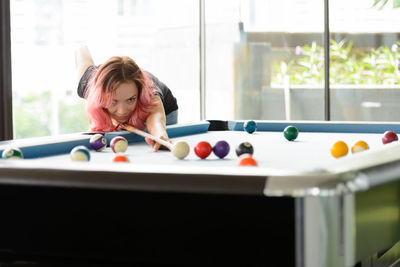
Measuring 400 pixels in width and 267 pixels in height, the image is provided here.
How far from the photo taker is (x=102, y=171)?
1.47 m

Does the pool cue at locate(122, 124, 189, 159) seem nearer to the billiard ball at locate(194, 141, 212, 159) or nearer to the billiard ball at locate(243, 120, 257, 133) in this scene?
the billiard ball at locate(194, 141, 212, 159)

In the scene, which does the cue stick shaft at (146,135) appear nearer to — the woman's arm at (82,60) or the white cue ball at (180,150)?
the white cue ball at (180,150)

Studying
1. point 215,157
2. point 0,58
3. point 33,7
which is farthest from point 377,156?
point 33,7

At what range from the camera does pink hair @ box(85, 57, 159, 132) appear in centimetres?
281

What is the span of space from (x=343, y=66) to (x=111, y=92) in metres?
2.98

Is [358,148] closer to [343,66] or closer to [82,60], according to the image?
[82,60]

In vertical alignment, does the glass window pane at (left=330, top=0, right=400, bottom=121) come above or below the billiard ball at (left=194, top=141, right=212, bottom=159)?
above

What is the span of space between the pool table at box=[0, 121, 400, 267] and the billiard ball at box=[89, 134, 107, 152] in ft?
2.44

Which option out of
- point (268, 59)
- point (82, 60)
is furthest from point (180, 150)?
point (268, 59)

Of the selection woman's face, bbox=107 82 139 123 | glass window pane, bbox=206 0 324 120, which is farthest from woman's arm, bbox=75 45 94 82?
glass window pane, bbox=206 0 324 120

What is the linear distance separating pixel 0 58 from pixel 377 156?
9.97 ft

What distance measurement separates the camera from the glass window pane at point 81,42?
20.4ft

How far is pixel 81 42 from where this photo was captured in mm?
9586

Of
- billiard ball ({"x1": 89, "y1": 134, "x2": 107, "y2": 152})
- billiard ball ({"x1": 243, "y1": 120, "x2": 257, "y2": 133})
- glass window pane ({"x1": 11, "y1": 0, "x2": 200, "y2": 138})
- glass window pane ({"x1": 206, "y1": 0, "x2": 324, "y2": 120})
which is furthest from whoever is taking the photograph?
glass window pane ({"x1": 11, "y1": 0, "x2": 200, "y2": 138})
